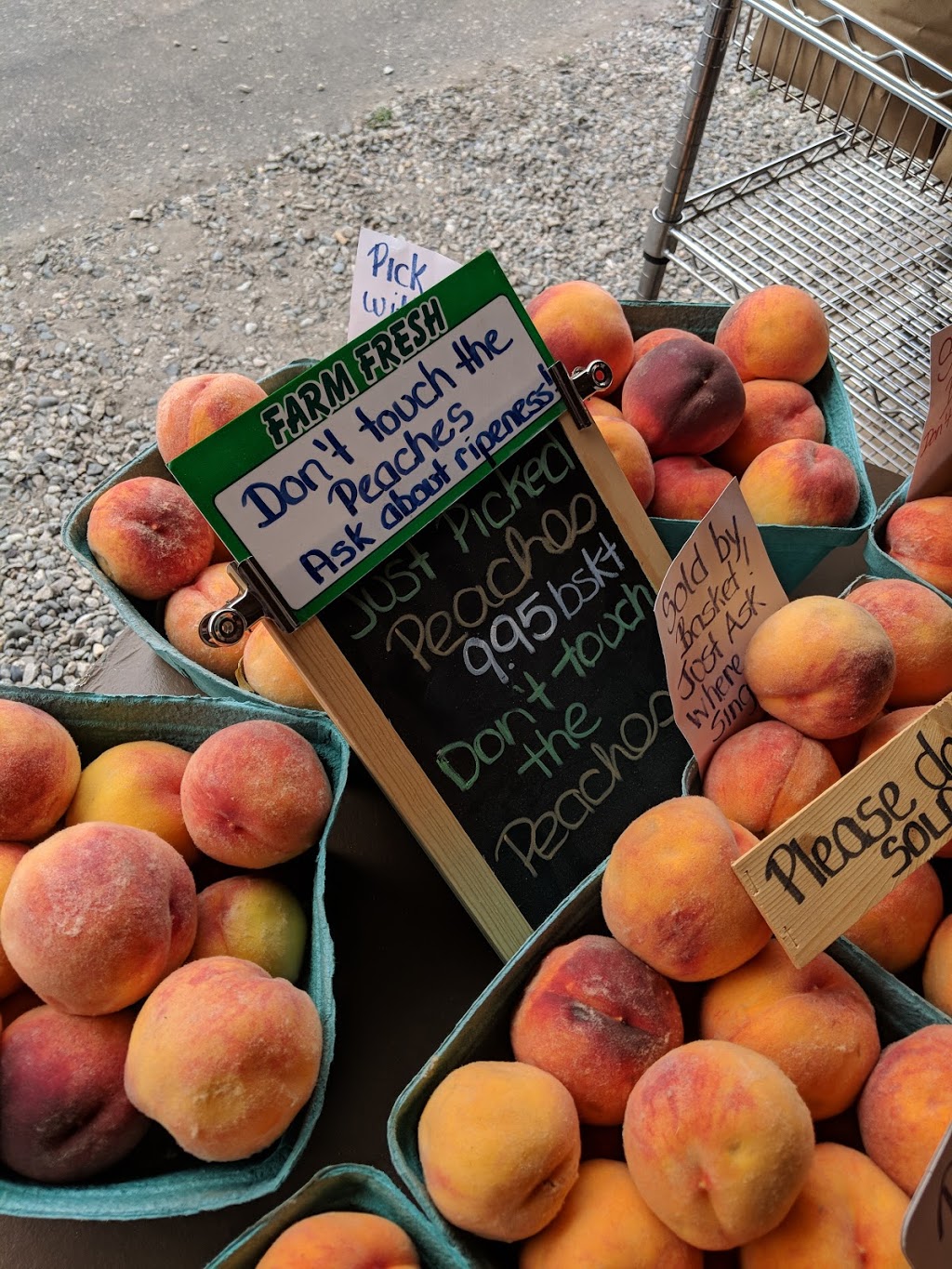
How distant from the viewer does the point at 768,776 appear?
2.34 feet

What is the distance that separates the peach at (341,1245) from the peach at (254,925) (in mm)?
178

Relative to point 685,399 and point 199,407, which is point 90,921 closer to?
point 199,407

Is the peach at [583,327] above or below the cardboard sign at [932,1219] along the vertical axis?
above

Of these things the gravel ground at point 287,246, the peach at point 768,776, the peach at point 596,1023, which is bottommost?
the gravel ground at point 287,246

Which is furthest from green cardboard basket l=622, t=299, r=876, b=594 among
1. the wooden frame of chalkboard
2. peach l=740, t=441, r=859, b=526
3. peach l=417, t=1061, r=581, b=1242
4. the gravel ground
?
the gravel ground

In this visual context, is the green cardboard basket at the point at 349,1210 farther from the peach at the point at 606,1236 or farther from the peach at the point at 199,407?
the peach at the point at 199,407

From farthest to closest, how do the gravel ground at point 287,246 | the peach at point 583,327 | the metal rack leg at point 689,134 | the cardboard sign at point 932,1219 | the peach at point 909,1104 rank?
the gravel ground at point 287,246 → the metal rack leg at point 689,134 → the peach at point 583,327 → the peach at point 909,1104 → the cardboard sign at point 932,1219

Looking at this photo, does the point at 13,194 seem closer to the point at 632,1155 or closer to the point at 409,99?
the point at 409,99

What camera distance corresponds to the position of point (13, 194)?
279 cm

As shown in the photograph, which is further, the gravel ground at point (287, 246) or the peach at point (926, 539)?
the gravel ground at point (287, 246)

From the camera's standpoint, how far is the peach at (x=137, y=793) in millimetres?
720

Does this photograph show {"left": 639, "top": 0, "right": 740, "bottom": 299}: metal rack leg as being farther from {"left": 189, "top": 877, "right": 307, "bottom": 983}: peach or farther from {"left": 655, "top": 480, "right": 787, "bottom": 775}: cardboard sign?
{"left": 189, "top": 877, "right": 307, "bottom": 983}: peach

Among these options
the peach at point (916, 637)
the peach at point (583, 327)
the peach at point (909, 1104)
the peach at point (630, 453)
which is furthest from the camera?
the peach at point (583, 327)

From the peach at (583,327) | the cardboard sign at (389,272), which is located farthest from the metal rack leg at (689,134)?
the cardboard sign at (389,272)
